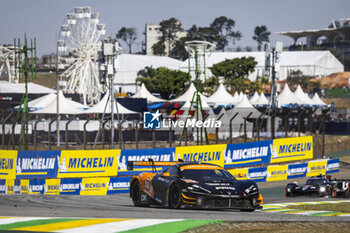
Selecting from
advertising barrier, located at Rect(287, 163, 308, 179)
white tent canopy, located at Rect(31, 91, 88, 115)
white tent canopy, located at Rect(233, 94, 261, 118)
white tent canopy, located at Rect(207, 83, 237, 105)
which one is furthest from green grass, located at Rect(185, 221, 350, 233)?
white tent canopy, located at Rect(207, 83, 237, 105)

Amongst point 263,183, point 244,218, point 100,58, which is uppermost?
point 100,58

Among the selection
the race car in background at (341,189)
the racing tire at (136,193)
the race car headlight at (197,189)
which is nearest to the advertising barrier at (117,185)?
the race car in background at (341,189)

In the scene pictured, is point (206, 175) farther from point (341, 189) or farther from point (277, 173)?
point (277, 173)

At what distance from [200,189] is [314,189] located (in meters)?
9.99

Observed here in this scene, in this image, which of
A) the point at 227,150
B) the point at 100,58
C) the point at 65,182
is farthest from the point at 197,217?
the point at 100,58

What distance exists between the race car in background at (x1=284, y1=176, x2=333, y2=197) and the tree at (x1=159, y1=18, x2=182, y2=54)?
145 metres

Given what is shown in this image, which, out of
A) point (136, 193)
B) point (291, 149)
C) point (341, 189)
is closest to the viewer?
point (136, 193)

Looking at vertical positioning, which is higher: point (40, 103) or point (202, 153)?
point (40, 103)

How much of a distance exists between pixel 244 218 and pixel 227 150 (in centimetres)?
1896

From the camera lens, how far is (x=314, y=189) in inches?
862

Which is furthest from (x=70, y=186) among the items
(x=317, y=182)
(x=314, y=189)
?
(x=317, y=182)

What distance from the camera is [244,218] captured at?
1077 cm

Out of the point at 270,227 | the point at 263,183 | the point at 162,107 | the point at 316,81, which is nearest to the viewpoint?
the point at 270,227

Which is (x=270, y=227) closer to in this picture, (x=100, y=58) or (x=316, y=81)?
(x=100, y=58)
